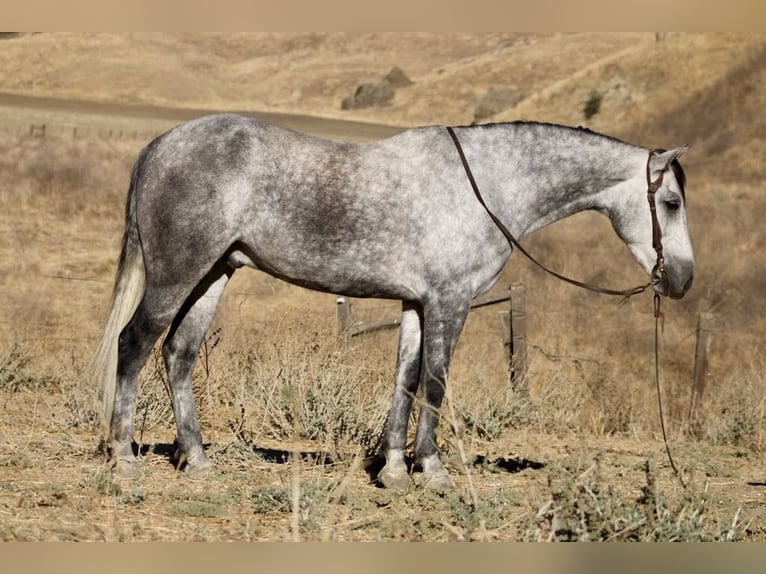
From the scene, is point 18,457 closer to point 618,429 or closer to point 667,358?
point 618,429

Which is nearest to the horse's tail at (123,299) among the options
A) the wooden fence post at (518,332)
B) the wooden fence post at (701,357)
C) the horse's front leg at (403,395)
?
the horse's front leg at (403,395)

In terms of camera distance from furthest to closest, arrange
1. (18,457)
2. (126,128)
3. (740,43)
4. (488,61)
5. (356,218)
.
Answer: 1. (488,61)
2. (740,43)
3. (126,128)
4. (18,457)
5. (356,218)

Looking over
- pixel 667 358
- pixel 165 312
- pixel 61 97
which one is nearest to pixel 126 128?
pixel 61 97

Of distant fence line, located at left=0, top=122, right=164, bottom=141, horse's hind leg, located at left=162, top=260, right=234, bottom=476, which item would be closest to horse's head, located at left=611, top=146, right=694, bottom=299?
horse's hind leg, located at left=162, top=260, right=234, bottom=476

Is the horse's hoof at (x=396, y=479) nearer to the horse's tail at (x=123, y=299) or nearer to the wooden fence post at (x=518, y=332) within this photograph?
the horse's tail at (x=123, y=299)

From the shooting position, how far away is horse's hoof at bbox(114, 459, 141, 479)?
21.8ft

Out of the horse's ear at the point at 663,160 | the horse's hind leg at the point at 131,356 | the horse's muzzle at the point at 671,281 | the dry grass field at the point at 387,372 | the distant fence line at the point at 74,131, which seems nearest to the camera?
the dry grass field at the point at 387,372

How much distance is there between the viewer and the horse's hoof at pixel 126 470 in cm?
666

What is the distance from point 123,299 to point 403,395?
189cm

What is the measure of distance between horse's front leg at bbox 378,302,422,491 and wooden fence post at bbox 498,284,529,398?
3814mm

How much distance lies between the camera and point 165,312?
6695 millimetres

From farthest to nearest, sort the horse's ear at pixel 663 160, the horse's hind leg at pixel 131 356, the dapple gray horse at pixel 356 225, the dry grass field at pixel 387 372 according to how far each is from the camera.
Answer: the horse's ear at pixel 663 160, the horse's hind leg at pixel 131 356, the dapple gray horse at pixel 356 225, the dry grass field at pixel 387 372

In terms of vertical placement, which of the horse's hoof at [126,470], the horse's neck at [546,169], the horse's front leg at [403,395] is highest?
the horse's neck at [546,169]

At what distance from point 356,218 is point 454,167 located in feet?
2.28
